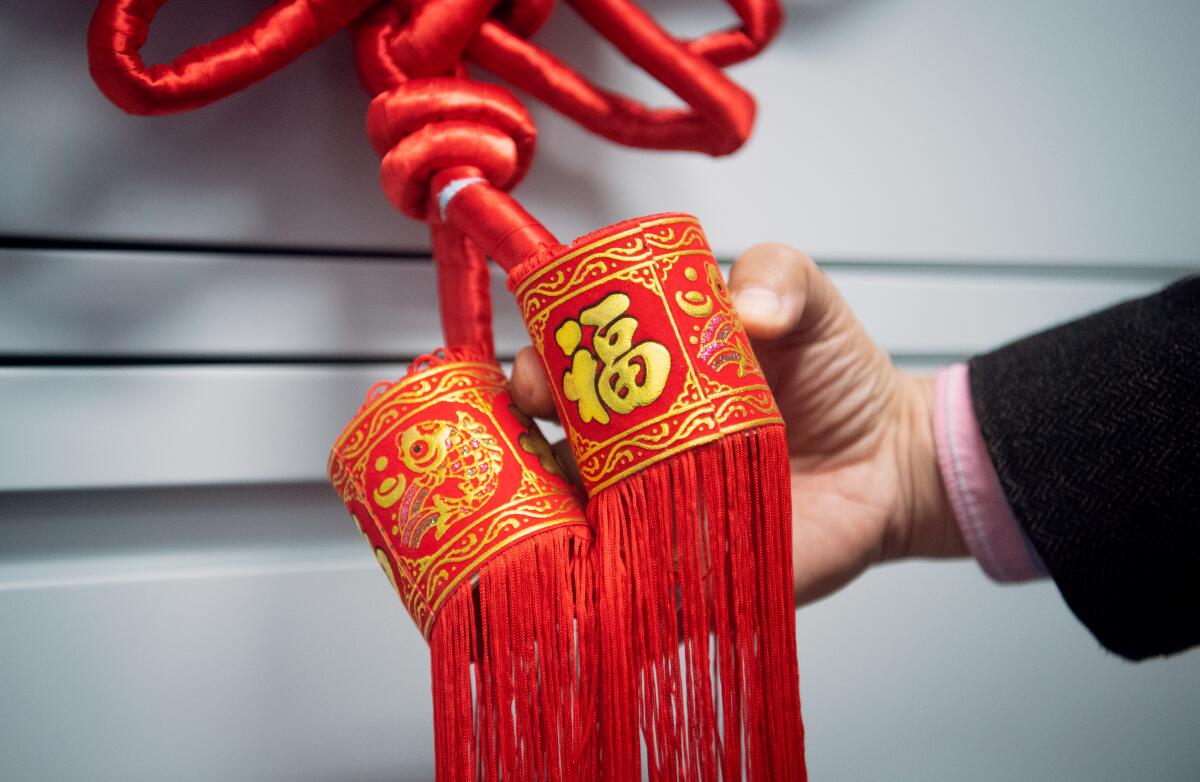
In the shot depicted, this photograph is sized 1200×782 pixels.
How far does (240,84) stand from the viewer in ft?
1.37

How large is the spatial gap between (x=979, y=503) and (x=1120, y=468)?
3.8 inches

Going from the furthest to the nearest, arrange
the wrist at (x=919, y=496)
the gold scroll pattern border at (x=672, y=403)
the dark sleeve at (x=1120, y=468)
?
the wrist at (x=919, y=496), the dark sleeve at (x=1120, y=468), the gold scroll pattern border at (x=672, y=403)

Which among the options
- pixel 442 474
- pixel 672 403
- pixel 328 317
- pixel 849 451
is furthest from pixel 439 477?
pixel 849 451

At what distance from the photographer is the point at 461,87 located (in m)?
0.41

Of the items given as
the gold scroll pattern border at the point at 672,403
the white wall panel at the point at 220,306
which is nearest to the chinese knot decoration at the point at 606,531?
the gold scroll pattern border at the point at 672,403

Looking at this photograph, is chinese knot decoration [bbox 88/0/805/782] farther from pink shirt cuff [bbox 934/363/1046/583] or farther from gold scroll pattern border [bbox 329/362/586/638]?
→ pink shirt cuff [bbox 934/363/1046/583]

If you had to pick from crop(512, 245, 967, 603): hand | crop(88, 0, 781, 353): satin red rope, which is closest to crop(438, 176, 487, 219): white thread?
crop(88, 0, 781, 353): satin red rope

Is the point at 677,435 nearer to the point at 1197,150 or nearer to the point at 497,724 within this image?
the point at 497,724

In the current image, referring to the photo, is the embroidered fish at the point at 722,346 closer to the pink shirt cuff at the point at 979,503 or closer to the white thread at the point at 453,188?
the white thread at the point at 453,188

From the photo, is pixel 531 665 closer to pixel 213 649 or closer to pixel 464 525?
pixel 464 525

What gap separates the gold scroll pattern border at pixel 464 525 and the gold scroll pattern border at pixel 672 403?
2 centimetres

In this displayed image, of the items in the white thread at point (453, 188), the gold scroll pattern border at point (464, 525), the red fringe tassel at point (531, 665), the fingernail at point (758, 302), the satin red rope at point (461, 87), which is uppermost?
the satin red rope at point (461, 87)

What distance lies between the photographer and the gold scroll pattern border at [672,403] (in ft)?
1.10

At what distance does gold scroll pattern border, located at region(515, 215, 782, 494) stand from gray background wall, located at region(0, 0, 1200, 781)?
205mm
